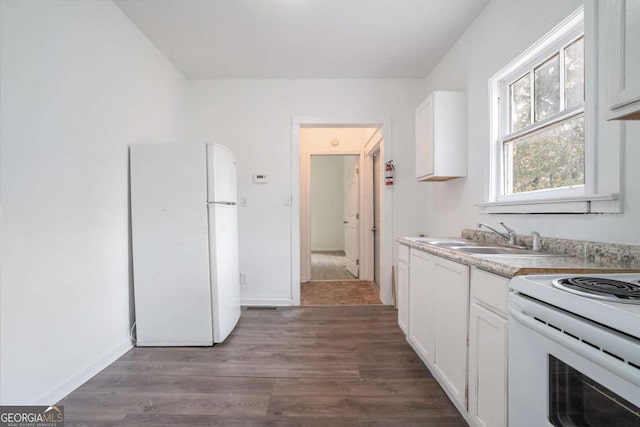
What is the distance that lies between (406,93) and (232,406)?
10.9ft

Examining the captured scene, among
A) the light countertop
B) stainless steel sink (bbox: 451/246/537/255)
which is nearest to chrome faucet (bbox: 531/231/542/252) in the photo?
stainless steel sink (bbox: 451/246/537/255)

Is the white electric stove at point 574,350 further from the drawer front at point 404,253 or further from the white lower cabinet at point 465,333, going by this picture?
the drawer front at point 404,253

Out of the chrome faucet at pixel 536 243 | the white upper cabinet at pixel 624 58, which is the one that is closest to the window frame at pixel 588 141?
the chrome faucet at pixel 536 243

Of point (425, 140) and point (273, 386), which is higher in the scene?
point (425, 140)

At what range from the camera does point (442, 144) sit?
2277 millimetres

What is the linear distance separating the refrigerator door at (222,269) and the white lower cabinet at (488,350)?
1.81 metres

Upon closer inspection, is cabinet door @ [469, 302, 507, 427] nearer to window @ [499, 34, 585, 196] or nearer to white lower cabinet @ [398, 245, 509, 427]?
white lower cabinet @ [398, 245, 509, 427]

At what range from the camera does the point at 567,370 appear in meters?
0.75

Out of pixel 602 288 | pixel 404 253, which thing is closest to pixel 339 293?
pixel 404 253

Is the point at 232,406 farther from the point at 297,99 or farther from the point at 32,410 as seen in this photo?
the point at 297,99

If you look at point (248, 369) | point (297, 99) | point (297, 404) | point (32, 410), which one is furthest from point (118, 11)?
point (297, 404)

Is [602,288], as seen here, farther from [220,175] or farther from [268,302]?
[268,302]

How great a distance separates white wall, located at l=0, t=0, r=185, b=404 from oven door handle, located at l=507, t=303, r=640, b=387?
2191mm

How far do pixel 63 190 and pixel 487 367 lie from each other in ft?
7.94
